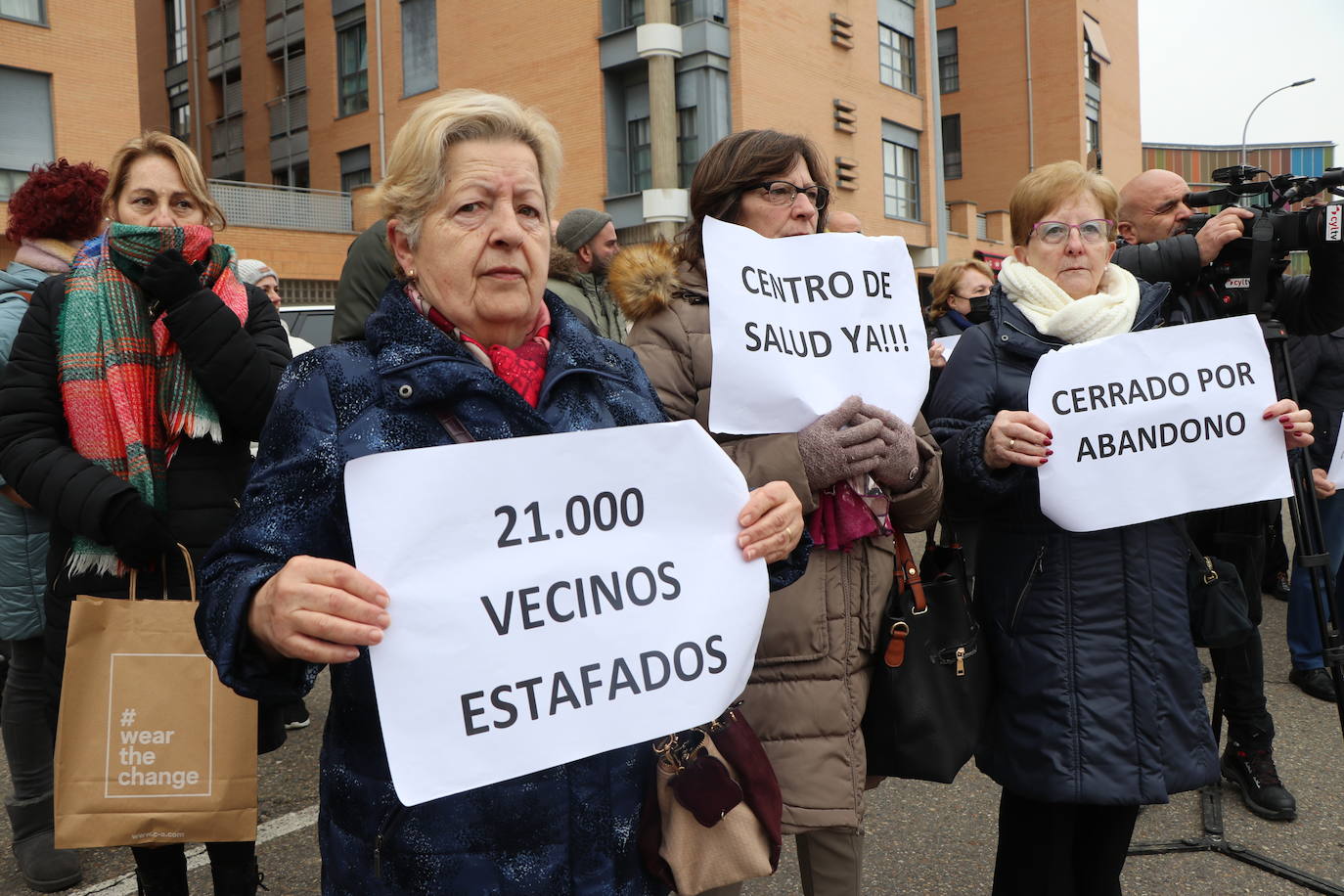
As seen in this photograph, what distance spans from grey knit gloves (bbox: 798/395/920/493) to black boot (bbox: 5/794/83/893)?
9.06ft

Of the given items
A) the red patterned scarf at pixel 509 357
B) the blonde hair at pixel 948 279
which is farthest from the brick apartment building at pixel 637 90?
the red patterned scarf at pixel 509 357

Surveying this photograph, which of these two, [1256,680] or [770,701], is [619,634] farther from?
[1256,680]

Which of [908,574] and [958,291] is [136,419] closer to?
[908,574]

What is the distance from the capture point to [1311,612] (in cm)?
504

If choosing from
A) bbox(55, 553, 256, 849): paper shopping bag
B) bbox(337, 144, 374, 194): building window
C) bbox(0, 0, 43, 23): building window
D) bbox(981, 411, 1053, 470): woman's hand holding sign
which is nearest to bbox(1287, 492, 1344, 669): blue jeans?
bbox(981, 411, 1053, 470): woman's hand holding sign

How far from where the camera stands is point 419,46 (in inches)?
1016

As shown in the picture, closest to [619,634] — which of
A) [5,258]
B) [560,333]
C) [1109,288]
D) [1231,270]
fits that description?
[560,333]

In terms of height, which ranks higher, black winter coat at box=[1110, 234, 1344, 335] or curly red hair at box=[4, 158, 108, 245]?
curly red hair at box=[4, 158, 108, 245]

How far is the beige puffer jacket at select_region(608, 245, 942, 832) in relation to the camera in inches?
88.4

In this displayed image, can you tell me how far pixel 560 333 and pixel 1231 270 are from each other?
2.52 metres

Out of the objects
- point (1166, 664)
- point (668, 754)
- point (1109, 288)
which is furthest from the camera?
Result: point (1109, 288)

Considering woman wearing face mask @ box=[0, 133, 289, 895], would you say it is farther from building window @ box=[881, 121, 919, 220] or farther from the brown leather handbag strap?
building window @ box=[881, 121, 919, 220]

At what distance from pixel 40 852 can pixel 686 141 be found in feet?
66.4

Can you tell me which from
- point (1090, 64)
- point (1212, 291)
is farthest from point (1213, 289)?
point (1090, 64)
